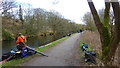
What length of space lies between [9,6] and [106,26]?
16.9 metres

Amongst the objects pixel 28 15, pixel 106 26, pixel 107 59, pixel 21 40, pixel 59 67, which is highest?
pixel 28 15

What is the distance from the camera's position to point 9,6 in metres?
17.8

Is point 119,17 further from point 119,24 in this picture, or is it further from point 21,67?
point 21,67

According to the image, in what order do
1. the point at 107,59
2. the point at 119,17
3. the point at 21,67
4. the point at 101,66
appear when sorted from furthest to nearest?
the point at 21,67 → the point at 107,59 → the point at 101,66 → the point at 119,17

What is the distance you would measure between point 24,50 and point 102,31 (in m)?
5.79

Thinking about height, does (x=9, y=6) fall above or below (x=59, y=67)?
above

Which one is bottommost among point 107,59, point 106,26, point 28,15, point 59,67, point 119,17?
point 59,67

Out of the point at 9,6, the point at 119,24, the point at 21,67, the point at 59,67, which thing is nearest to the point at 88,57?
the point at 59,67

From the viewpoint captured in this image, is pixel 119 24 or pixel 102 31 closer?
pixel 119 24

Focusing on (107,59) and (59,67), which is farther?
(59,67)

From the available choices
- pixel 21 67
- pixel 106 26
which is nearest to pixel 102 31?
pixel 106 26

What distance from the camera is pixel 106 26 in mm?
5523

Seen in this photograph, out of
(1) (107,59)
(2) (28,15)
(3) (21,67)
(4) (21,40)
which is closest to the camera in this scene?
(1) (107,59)

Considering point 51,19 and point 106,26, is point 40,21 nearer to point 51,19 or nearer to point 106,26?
point 51,19
